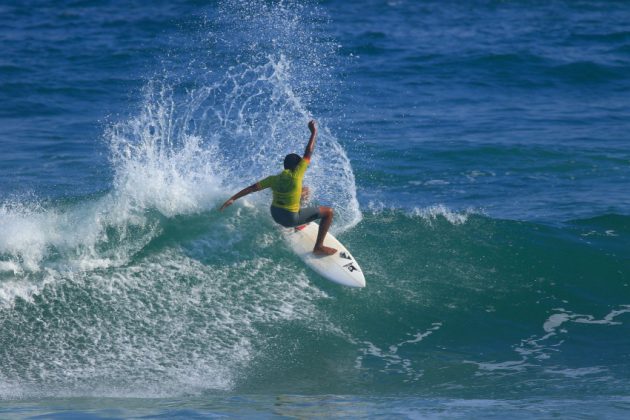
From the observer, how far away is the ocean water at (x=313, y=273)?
9.75 meters

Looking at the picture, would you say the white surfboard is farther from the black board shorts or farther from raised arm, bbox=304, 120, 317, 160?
raised arm, bbox=304, 120, 317, 160

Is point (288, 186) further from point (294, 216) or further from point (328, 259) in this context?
point (328, 259)

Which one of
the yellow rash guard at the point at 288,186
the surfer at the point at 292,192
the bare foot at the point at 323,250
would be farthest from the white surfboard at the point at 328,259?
the yellow rash guard at the point at 288,186

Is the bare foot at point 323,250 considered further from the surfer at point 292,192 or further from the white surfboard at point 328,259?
the surfer at point 292,192

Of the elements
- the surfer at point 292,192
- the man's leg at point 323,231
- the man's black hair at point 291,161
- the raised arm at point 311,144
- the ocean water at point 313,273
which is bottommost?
the ocean water at point 313,273

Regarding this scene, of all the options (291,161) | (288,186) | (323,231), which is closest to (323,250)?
(323,231)

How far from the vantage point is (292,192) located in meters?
11.0

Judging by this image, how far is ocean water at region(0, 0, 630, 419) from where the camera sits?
9750mm

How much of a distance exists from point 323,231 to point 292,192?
36.2 inches

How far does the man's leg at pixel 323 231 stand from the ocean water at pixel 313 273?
1.31 feet

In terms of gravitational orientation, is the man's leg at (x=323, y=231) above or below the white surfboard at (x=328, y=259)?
above

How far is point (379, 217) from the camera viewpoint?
14078 mm

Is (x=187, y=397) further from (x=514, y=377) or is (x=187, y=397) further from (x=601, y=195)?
(x=601, y=195)

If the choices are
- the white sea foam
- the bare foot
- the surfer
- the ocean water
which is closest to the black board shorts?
the surfer
